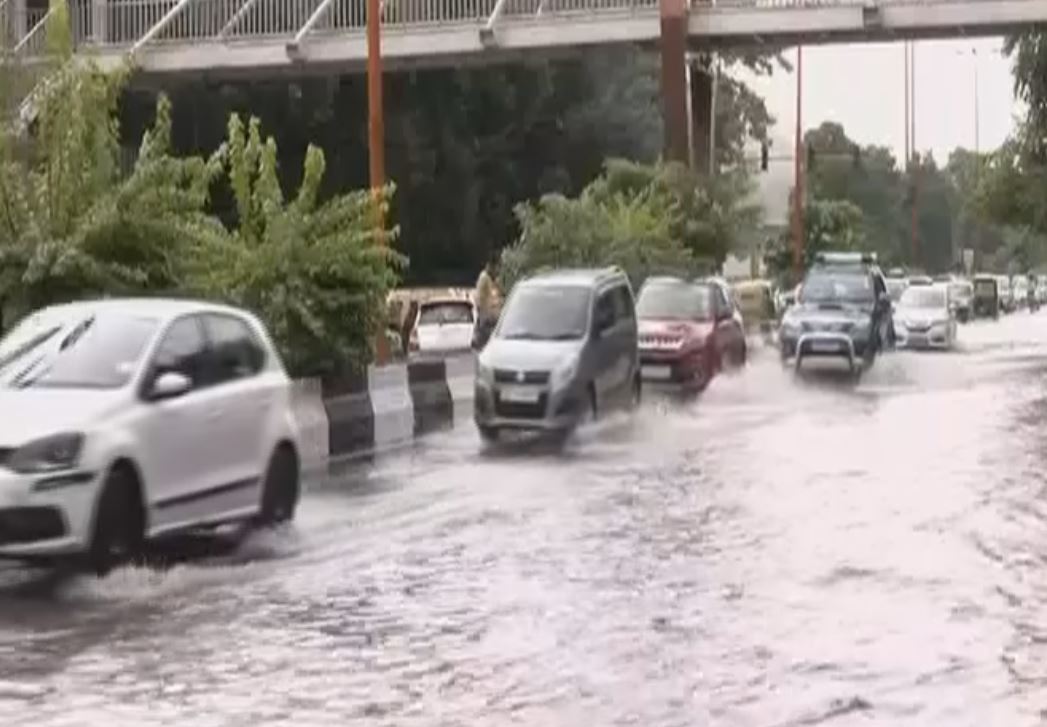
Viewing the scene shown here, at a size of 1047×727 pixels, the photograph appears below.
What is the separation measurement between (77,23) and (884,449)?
40218 mm

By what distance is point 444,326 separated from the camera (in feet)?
144

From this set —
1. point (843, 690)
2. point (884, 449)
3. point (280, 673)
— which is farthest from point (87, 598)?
point (884, 449)

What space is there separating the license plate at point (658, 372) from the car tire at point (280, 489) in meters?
17.7

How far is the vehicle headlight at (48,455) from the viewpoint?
13.7 meters

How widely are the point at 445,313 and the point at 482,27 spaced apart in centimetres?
973

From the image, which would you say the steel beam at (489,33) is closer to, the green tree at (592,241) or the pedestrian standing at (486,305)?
the green tree at (592,241)

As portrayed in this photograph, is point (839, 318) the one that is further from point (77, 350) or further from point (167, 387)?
point (167, 387)

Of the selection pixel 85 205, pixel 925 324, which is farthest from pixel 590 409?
pixel 925 324

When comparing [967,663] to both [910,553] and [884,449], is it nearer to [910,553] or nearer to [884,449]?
[910,553]

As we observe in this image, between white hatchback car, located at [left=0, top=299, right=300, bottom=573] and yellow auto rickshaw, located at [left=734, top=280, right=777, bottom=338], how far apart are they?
1621 inches

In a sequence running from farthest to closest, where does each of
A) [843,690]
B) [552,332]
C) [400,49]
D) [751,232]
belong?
[751,232]
[400,49]
[552,332]
[843,690]

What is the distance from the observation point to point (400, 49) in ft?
174

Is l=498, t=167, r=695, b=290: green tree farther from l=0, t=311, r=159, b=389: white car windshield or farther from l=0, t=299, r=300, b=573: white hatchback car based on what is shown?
l=0, t=311, r=159, b=389: white car windshield

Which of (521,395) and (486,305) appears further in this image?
(486,305)
